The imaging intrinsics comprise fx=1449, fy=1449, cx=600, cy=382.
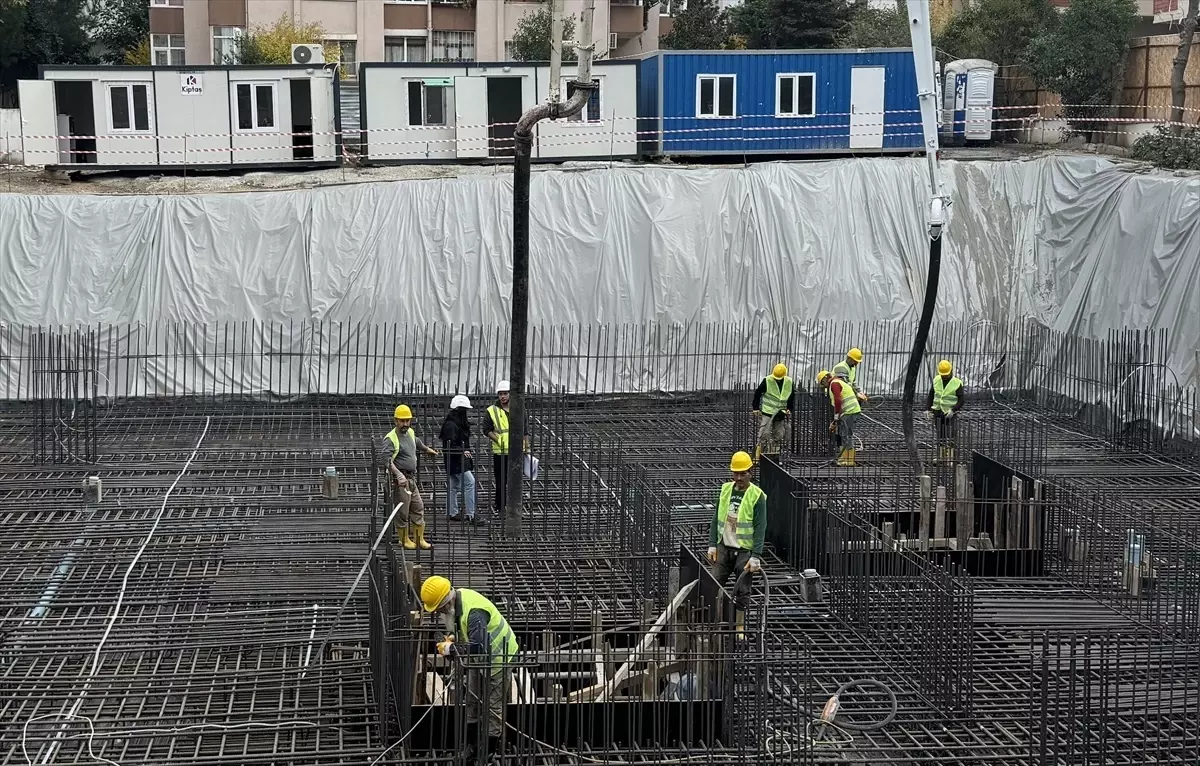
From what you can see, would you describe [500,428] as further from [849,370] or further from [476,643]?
[476,643]

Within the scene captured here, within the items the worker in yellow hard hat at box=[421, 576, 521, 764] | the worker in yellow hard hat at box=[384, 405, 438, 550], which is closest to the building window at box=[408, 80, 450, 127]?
the worker in yellow hard hat at box=[384, 405, 438, 550]

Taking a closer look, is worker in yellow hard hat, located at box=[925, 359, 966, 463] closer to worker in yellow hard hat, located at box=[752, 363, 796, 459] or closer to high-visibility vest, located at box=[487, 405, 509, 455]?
worker in yellow hard hat, located at box=[752, 363, 796, 459]

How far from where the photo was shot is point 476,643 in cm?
927

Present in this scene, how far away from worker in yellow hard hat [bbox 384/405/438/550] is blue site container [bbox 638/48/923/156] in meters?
18.1

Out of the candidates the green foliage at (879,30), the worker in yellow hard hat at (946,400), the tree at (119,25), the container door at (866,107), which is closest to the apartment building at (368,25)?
the tree at (119,25)

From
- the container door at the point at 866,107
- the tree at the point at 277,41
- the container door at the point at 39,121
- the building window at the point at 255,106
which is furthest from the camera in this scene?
the tree at the point at 277,41

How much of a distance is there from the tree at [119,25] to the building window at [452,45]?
1057 cm

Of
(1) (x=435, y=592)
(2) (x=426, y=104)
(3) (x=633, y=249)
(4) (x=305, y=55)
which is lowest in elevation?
(1) (x=435, y=592)

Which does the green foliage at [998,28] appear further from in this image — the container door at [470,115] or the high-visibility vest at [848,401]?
the high-visibility vest at [848,401]

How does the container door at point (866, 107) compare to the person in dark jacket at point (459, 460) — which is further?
the container door at point (866, 107)

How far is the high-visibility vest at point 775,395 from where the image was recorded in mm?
17953

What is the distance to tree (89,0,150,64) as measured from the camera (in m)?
49.2

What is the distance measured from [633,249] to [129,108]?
1172cm

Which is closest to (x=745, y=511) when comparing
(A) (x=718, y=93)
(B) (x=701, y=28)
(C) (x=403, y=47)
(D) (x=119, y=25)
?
(A) (x=718, y=93)
